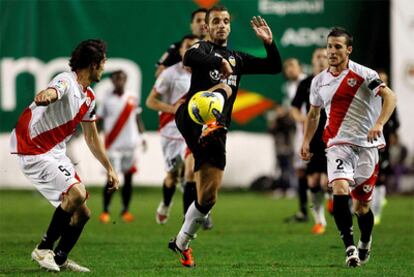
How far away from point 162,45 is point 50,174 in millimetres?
14344

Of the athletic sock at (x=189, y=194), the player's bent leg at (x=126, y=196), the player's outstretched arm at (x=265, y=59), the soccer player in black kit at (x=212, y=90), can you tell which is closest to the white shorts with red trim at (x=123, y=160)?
the player's bent leg at (x=126, y=196)

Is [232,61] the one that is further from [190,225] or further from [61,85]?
[61,85]

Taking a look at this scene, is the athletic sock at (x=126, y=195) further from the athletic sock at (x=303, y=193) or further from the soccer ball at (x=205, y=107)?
the soccer ball at (x=205, y=107)

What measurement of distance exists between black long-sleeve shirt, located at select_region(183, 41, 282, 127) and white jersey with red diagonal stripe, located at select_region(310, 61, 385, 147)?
62 centimetres

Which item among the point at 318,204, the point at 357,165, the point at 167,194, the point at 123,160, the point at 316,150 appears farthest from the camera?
the point at 123,160

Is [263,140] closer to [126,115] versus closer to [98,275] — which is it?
[126,115]

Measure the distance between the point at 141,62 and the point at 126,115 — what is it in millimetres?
6083

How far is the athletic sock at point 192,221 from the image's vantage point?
954 cm

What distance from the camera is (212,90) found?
940cm

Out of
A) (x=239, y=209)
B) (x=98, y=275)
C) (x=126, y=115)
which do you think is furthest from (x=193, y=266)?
(x=239, y=209)

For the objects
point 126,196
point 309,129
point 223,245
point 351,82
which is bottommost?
point 126,196

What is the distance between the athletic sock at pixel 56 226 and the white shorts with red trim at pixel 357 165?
107 inches

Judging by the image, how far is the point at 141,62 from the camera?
23.2 meters

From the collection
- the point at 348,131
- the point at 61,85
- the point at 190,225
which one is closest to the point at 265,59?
the point at 348,131
